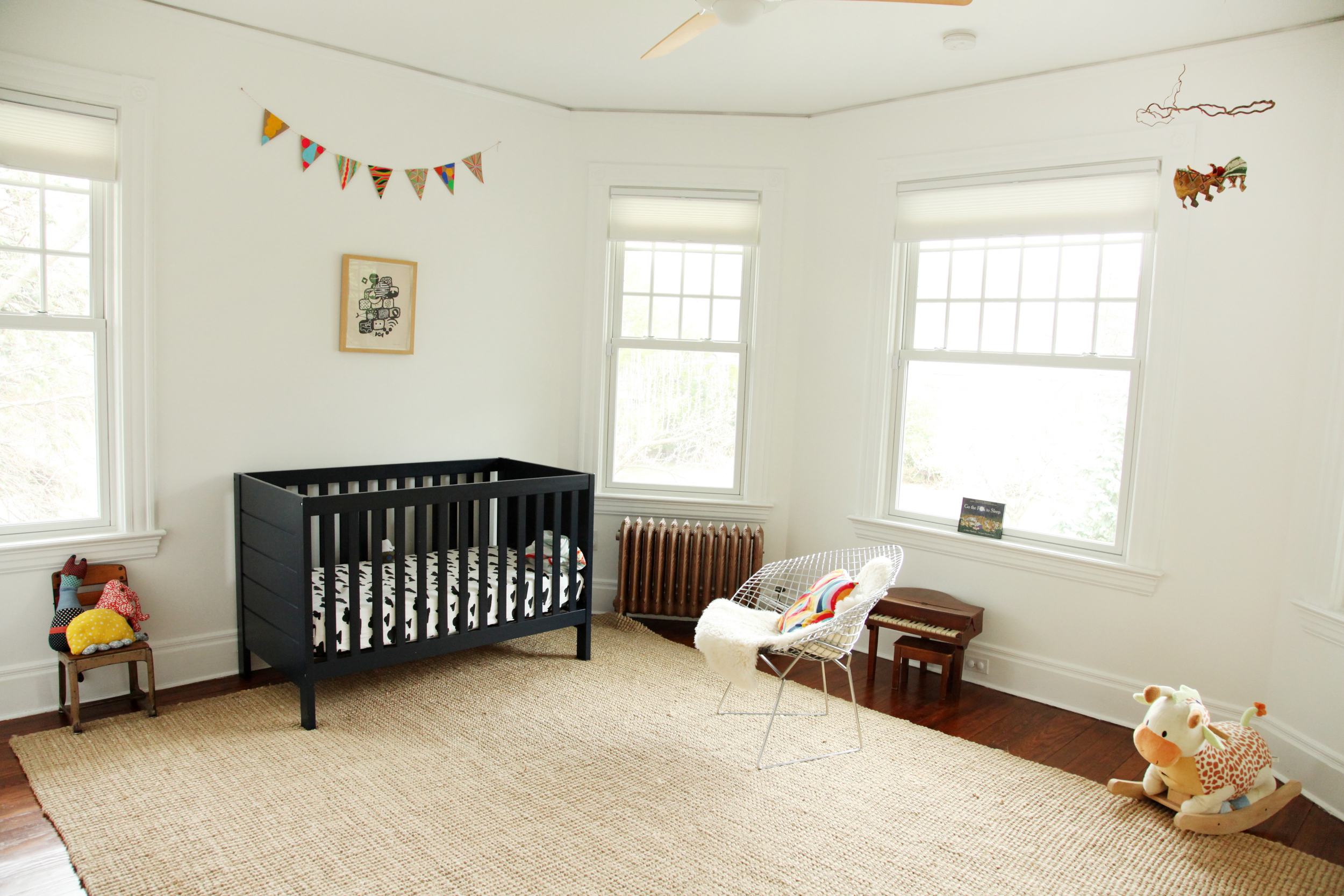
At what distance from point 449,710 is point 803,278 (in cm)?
238

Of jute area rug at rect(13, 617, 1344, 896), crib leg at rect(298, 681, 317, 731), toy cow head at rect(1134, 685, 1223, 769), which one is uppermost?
toy cow head at rect(1134, 685, 1223, 769)

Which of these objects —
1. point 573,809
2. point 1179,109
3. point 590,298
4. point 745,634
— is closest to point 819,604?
point 745,634

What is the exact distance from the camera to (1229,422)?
2.82 metres

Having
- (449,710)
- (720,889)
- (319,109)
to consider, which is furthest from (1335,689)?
(319,109)

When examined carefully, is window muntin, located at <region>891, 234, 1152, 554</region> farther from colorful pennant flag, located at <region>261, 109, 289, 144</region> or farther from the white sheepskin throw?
colorful pennant flag, located at <region>261, 109, 289, 144</region>

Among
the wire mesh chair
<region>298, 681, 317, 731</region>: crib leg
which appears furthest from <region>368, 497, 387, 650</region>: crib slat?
the wire mesh chair

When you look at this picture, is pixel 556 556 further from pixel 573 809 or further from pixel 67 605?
pixel 67 605

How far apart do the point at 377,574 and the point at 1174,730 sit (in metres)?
2.44

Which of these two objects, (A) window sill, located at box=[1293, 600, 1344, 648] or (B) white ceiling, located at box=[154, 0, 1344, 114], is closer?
(A) window sill, located at box=[1293, 600, 1344, 648]

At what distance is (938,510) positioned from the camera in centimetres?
360

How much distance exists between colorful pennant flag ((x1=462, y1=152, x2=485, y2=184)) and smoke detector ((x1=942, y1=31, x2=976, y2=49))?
1961mm

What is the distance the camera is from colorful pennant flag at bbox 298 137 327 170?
3.20 m

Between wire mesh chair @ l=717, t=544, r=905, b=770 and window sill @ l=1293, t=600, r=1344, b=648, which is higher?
window sill @ l=1293, t=600, r=1344, b=648

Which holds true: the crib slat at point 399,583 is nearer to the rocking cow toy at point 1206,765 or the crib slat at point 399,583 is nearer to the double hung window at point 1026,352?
the double hung window at point 1026,352
